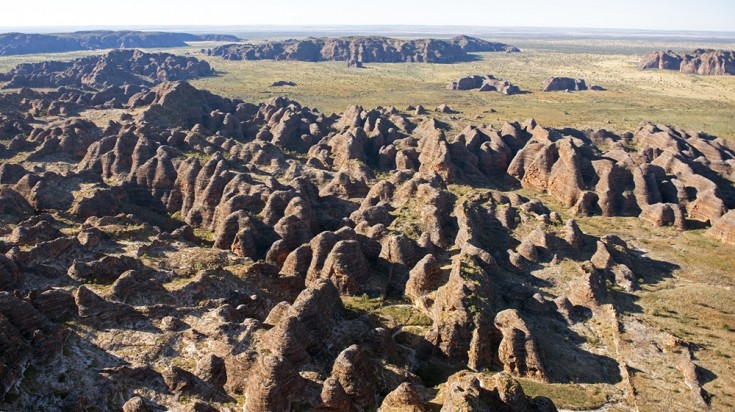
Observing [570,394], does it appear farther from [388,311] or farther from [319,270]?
[319,270]

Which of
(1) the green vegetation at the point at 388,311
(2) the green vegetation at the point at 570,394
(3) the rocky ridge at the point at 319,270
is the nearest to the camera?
(3) the rocky ridge at the point at 319,270

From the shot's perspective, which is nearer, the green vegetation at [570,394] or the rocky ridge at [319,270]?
the rocky ridge at [319,270]

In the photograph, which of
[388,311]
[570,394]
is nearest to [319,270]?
[388,311]

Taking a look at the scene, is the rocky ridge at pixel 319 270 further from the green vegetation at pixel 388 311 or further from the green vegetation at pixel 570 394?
the green vegetation at pixel 570 394

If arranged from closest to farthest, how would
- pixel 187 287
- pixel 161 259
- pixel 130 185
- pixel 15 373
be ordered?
1. pixel 15 373
2. pixel 187 287
3. pixel 161 259
4. pixel 130 185

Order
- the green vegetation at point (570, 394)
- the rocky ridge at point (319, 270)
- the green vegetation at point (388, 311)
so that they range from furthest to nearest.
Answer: the green vegetation at point (388, 311) → the green vegetation at point (570, 394) → the rocky ridge at point (319, 270)

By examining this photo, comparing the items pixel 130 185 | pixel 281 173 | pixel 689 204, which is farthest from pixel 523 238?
pixel 130 185

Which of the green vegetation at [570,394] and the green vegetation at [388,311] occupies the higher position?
the green vegetation at [388,311]

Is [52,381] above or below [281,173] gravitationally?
below

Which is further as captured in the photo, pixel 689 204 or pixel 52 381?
pixel 689 204

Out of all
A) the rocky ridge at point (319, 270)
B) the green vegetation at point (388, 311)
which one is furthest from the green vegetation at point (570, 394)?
the green vegetation at point (388, 311)

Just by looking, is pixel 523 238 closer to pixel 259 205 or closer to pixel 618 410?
Answer: pixel 618 410
